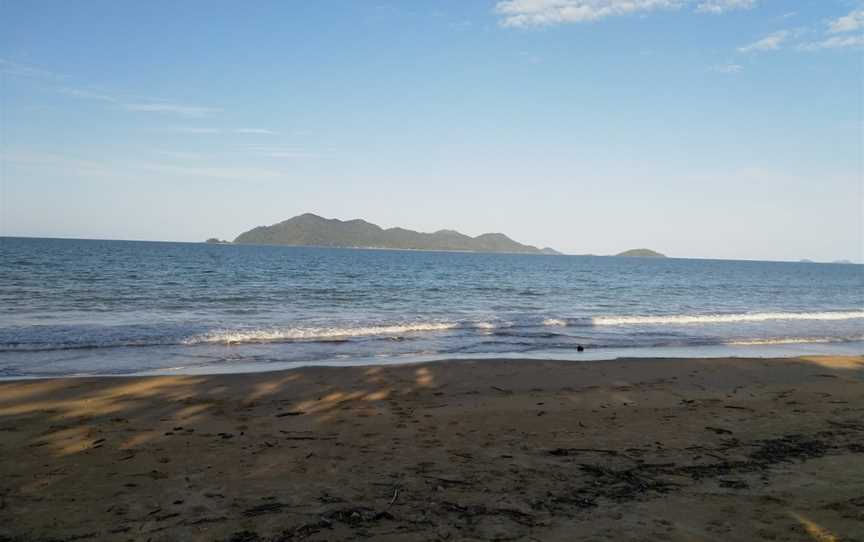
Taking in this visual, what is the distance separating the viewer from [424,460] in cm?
598

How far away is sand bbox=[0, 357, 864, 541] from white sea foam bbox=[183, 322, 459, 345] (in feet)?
18.3

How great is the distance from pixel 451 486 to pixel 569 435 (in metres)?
2.49

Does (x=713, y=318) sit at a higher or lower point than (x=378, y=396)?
higher

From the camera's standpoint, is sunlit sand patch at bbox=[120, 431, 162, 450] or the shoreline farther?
the shoreline

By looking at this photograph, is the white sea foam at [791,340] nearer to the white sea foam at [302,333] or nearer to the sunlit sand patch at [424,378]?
the white sea foam at [302,333]

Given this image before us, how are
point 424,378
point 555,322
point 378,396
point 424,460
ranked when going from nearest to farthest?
point 424,460 < point 378,396 < point 424,378 < point 555,322

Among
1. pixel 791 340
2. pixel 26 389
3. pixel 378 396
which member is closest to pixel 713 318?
pixel 791 340

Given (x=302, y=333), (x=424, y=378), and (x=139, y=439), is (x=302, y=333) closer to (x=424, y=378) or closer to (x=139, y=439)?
(x=424, y=378)

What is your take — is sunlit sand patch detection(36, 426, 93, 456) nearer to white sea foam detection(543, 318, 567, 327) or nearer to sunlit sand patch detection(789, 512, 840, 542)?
sunlit sand patch detection(789, 512, 840, 542)

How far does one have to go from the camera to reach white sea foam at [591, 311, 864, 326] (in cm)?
2328

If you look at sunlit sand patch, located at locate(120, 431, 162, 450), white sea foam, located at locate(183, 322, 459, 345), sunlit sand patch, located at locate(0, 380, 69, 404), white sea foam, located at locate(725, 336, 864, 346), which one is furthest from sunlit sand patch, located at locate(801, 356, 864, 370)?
sunlit sand patch, located at locate(0, 380, 69, 404)

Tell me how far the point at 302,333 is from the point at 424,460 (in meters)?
11.9

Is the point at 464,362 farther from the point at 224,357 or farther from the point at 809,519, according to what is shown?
the point at 809,519

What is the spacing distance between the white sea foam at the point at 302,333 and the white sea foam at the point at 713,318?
778cm
